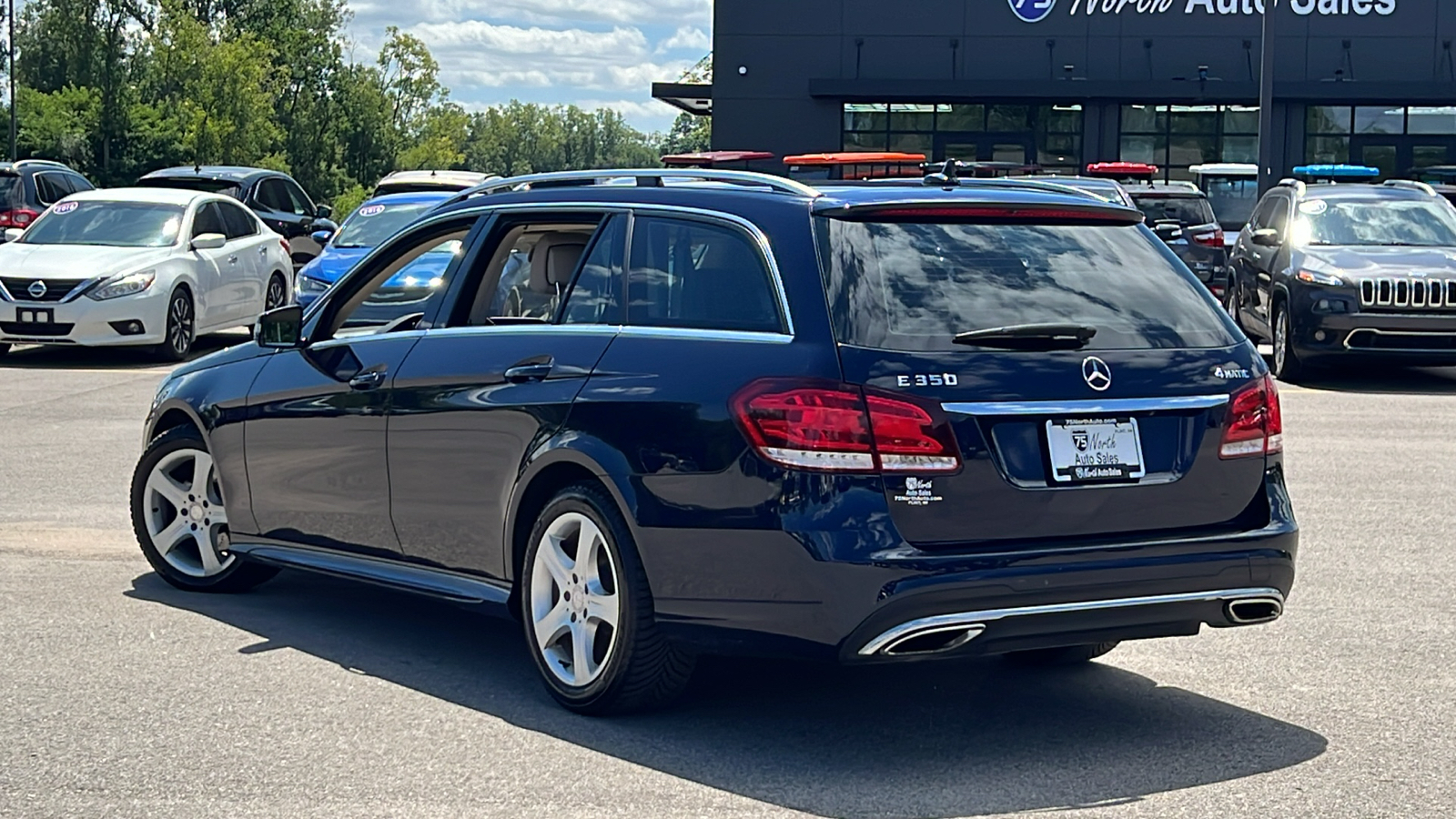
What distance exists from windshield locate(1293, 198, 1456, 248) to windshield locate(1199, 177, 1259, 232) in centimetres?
1717

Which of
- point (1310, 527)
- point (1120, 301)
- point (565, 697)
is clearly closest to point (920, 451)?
point (1120, 301)

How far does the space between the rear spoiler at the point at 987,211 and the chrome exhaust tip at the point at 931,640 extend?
1.17 metres

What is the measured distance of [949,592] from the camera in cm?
516

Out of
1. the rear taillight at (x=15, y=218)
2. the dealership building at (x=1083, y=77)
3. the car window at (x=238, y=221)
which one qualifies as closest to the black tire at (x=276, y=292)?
the car window at (x=238, y=221)

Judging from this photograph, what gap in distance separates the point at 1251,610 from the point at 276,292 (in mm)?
17608

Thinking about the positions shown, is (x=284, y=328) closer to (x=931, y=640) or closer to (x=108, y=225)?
(x=931, y=640)

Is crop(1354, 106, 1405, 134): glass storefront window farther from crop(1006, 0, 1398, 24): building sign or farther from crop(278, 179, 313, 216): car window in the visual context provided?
crop(278, 179, 313, 216): car window

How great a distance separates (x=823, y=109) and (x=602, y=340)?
3966cm

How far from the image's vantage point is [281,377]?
7.20 meters

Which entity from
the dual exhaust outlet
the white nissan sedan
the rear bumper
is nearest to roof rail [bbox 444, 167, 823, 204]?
the rear bumper

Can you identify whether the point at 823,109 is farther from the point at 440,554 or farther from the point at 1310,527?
the point at 440,554

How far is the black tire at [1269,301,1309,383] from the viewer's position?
17.3 metres

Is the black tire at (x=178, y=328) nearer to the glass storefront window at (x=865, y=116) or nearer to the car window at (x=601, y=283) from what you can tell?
the car window at (x=601, y=283)

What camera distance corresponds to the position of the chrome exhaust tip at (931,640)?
17.0 feet
